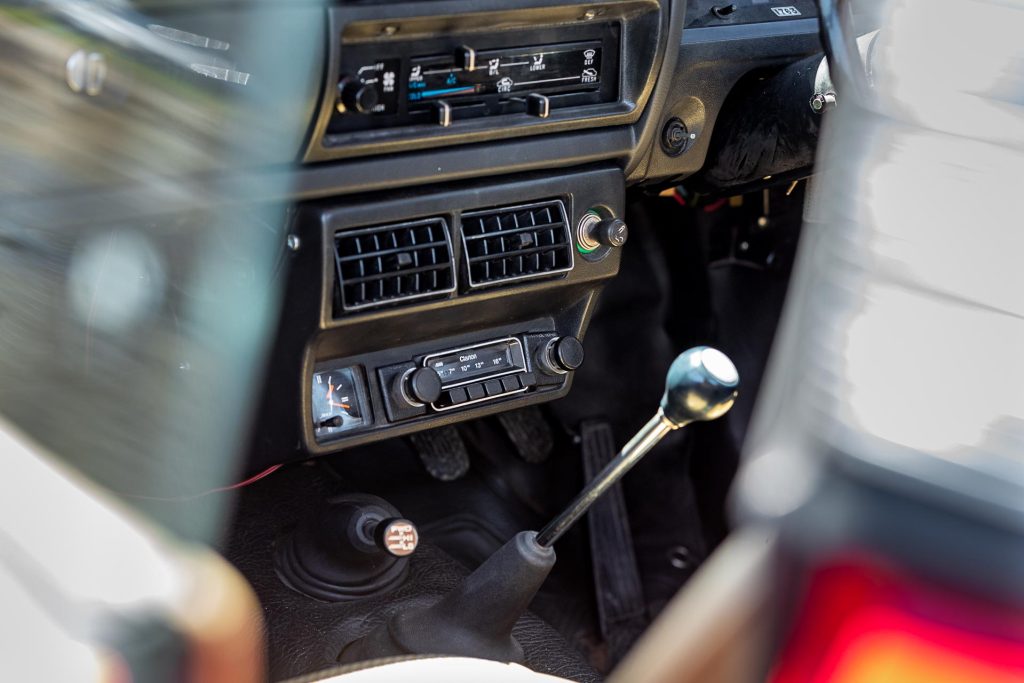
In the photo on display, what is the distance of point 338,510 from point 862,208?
6.32ft

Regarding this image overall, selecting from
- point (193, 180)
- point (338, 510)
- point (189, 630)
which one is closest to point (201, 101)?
point (193, 180)

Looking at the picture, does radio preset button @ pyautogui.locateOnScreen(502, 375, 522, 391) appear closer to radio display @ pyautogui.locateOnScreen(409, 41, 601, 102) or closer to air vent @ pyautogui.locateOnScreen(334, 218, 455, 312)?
air vent @ pyautogui.locateOnScreen(334, 218, 455, 312)

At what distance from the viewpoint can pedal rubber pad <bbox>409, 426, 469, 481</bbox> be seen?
9.30 feet

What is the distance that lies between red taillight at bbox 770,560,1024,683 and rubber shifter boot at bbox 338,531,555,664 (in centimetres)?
154

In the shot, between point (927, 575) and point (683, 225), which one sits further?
point (683, 225)

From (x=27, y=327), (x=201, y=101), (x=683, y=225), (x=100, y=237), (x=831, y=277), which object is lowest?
(x=683, y=225)

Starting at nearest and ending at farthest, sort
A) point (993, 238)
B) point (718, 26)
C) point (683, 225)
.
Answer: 1. point (993, 238)
2. point (718, 26)
3. point (683, 225)

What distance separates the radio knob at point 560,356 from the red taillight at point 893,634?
1.66 metres

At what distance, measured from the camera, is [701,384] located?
179cm

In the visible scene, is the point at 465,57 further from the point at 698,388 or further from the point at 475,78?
the point at 698,388

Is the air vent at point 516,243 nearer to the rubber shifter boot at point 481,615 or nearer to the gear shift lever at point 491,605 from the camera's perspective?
the gear shift lever at point 491,605

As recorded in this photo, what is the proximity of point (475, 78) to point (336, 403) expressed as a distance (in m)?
0.57

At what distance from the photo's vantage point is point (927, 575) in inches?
23.2

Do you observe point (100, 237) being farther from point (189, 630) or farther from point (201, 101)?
point (189, 630)
